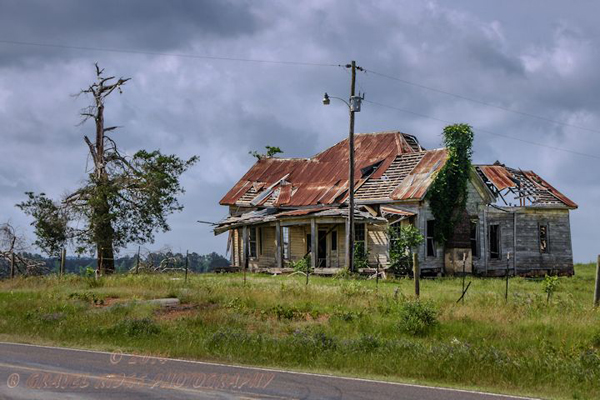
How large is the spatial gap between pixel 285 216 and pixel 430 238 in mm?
7486

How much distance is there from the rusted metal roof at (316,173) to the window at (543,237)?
27.3 feet

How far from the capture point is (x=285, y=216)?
37406mm

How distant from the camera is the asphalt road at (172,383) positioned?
34.6 feet

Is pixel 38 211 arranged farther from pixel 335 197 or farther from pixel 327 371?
pixel 327 371

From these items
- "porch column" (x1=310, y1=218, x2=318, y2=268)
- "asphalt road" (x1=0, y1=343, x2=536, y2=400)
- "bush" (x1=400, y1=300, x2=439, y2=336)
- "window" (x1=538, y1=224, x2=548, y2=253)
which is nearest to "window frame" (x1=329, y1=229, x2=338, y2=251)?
"porch column" (x1=310, y1=218, x2=318, y2=268)

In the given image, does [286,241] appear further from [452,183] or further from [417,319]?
[417,319]

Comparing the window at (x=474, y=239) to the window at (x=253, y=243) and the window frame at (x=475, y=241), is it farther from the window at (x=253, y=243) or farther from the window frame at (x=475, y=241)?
the window at (x=253, y=243)

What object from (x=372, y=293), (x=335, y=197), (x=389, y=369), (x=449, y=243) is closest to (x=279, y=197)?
(x=335, y=197)

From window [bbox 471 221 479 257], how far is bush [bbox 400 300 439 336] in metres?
22.0

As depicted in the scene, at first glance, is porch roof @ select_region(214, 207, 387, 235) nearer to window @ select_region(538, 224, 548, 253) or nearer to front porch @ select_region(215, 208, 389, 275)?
front porch @ select_region(215, 208, 389, 275)

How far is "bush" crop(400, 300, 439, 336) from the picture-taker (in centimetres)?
1726

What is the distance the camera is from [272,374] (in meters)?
12.7

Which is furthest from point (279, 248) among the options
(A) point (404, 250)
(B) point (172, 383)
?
(B) point (172, 383)

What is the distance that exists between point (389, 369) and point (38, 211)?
3153 centimetres
